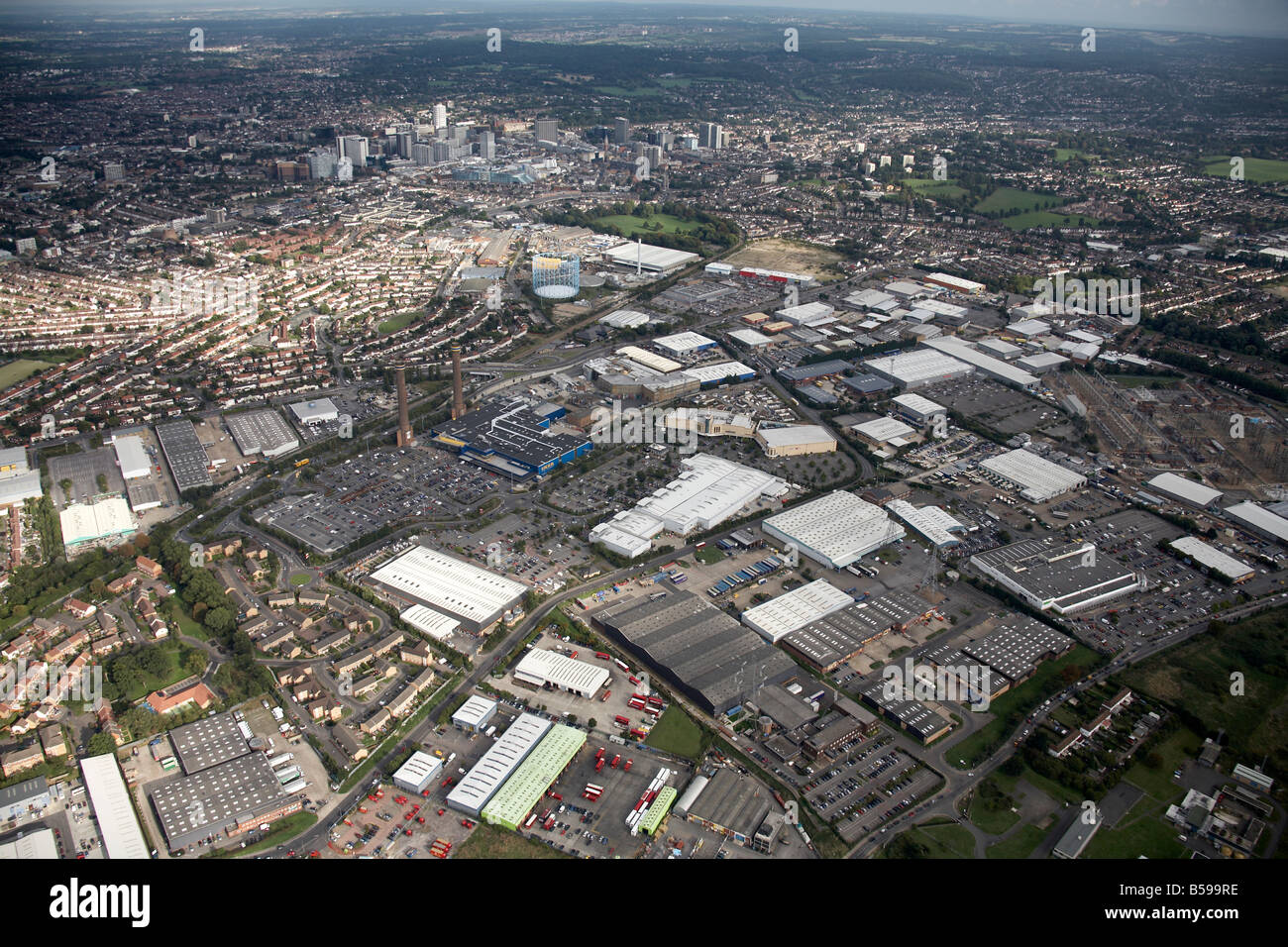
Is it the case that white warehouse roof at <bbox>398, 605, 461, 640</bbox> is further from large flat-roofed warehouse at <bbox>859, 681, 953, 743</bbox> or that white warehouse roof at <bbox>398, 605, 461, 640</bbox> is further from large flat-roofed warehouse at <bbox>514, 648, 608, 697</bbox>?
large flat-roofed warehouse at <bbox>859, 681, 953, 743</bbox>

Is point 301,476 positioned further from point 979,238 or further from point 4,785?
point 979,238

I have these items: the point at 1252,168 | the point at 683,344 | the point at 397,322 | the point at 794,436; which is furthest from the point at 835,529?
the point at 1252,168

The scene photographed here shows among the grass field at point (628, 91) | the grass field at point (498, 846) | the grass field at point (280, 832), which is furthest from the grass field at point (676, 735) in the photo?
the grass field at point (628, 91)

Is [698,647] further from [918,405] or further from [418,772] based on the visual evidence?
[918,405]

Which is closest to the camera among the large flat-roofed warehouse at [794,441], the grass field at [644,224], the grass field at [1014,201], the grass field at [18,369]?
the large flat-roofed warehouse at [794,441]

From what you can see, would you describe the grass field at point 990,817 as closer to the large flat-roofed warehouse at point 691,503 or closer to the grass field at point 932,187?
the large flat-roofed warehouse at point 691,503

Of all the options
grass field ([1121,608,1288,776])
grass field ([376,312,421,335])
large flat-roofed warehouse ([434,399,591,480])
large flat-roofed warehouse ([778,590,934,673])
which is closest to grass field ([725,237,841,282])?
grass field ([376,312,421,335])
